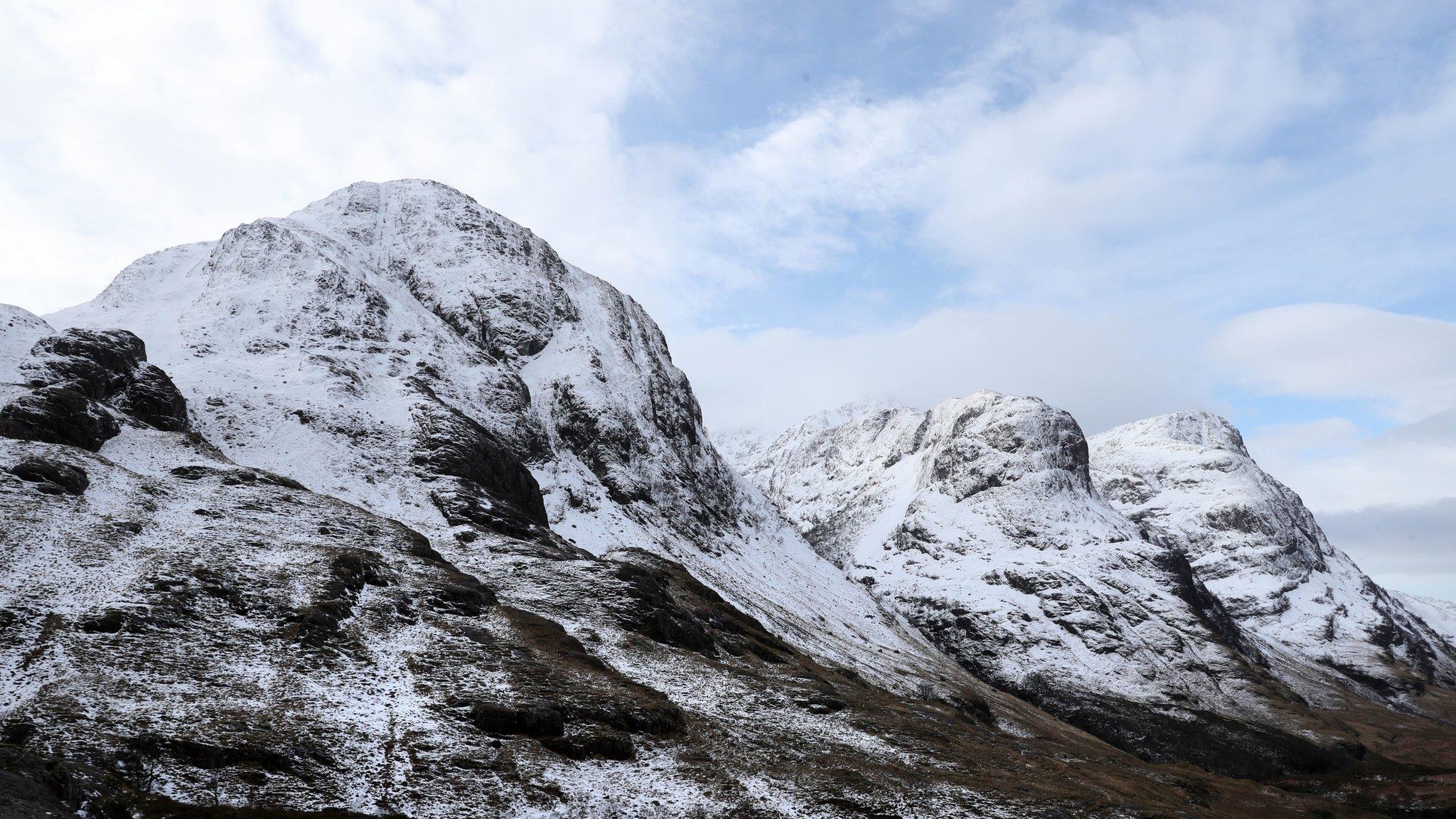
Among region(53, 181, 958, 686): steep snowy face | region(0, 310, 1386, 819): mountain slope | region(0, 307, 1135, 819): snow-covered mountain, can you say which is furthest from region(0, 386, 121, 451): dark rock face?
region(53, 181, 958, 686): steep snowy face

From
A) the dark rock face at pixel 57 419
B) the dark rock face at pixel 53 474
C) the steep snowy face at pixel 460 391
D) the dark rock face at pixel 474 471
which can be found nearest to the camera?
the dark rock face at pixel 53 474

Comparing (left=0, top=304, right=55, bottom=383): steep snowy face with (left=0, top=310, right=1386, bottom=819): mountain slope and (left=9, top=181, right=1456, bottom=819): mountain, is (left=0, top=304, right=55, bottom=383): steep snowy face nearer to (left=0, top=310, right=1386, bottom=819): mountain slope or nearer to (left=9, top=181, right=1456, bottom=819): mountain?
(left=9, top=181, right=1456, bottom=819): mountain

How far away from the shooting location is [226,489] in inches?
2477

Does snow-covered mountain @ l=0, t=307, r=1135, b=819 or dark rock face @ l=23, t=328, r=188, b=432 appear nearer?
snow-covered mountain @ l=0, t=307, r=1135, b=819

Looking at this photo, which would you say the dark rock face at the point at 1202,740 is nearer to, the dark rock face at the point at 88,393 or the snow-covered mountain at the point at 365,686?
the snow-covered mountain at the point at 365,686

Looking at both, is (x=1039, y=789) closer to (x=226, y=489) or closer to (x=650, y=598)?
(x=650, y=598)

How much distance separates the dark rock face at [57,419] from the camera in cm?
6384

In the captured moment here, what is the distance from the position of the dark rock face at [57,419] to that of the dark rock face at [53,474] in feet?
43.1

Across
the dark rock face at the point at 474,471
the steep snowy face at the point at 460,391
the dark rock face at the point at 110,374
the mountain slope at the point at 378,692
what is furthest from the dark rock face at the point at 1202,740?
the dark rock face at the point at 110,374

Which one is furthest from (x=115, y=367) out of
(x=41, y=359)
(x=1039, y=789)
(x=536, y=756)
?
(x=1039, y=789)

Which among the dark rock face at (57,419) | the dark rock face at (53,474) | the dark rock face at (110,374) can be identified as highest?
the dark rock face at (110,374)

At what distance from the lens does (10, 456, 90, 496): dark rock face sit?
4972 cm

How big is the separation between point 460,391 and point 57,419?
64.1 m

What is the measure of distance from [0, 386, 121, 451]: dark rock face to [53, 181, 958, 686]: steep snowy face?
683 inches
